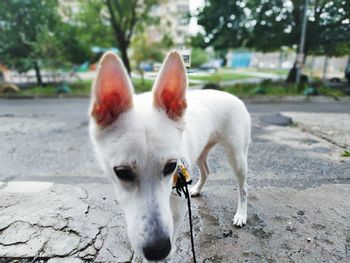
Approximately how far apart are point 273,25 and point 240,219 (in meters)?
14.6

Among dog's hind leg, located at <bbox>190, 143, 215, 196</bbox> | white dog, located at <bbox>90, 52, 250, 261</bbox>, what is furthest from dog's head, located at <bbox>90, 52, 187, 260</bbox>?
dog's hind leg, located at <bbox>190, 143, 215, 196</bbox>

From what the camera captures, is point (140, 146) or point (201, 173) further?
point (201, 173)

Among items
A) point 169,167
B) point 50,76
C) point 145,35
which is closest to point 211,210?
point 169,167

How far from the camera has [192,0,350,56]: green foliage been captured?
14.0m

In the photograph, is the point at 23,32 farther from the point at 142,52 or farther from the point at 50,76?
the point at 142,52

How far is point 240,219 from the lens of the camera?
2789 millimetres

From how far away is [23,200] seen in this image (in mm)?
3133

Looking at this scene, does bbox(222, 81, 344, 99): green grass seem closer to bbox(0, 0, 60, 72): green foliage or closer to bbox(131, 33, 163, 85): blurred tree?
bbox(131, 33, 163, 85): blurred tree

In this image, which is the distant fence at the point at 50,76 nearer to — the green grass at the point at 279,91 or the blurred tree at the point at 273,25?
the blurred tree at the point at 273,25

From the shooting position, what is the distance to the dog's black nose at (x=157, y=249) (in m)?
1.51

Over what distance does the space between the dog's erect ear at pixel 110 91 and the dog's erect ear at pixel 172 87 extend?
0.20 meters

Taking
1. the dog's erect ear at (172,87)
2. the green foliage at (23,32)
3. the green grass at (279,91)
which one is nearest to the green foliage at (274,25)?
the green grass at (279,91)

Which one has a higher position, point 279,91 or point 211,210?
point 211,210

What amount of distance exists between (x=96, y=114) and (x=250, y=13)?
14.8 m
